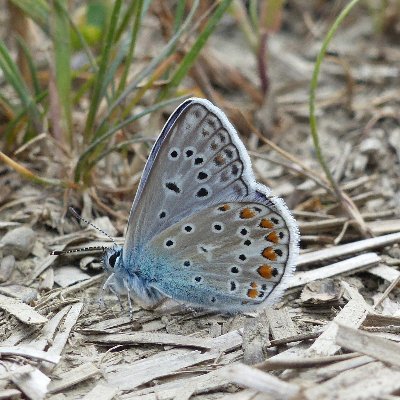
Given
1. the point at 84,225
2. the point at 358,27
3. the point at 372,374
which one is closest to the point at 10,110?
the point at 84,225

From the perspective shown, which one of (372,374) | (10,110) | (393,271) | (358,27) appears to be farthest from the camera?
(358,27)

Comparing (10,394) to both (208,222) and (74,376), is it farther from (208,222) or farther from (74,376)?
(208,222)

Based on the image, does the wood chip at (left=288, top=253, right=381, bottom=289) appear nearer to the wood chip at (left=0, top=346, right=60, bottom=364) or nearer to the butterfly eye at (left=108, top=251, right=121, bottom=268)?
the butterfly eye at (left=108, top=251, right=121, bottom=268)

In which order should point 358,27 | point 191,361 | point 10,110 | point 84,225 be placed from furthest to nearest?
point 358,27
point 10,110
point 84,225
point 191,361

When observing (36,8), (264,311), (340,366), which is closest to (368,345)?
(340,366)

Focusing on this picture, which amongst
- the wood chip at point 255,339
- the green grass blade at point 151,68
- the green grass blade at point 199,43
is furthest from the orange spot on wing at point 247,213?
the green grass blade at point 199,43


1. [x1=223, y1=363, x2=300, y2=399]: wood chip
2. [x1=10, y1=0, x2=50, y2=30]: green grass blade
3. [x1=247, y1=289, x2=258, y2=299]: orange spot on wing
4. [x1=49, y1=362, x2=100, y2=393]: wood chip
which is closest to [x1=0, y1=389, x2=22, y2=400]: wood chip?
[x1=49, y1=362, x2=100, y2=393]: wood chip

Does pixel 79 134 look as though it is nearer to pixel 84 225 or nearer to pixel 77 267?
pixel 84 225
